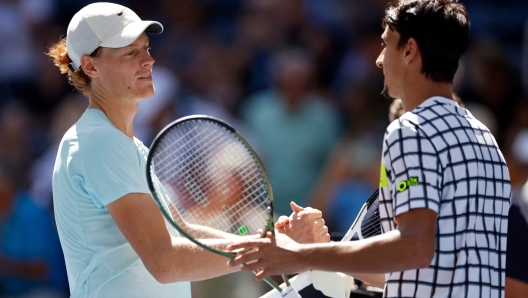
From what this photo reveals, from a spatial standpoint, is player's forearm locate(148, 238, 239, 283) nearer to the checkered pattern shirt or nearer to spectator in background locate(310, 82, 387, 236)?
the checkered pattern shirt

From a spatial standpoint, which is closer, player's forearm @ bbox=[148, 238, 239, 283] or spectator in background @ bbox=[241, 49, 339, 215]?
player's forearm @ bbox=[148, 238, 239, 283]

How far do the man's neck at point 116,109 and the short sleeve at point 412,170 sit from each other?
4.01 ft

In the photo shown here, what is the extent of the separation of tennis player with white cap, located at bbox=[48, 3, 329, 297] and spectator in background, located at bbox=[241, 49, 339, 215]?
368 centimetres

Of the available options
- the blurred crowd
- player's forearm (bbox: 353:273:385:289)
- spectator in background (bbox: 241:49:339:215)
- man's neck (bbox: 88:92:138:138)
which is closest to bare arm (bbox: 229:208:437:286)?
player's forearm (bbox: 353:273:385:289)

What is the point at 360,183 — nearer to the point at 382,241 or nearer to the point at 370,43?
the point at 370,43

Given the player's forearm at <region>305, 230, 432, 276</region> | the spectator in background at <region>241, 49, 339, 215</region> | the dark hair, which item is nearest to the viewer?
the player's forearm at <region>305, 230, 432, 276</region>

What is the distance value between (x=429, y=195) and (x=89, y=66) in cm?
157

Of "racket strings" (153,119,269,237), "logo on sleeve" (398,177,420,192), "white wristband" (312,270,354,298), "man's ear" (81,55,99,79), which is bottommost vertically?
"white wristband" (312,270,354,298)

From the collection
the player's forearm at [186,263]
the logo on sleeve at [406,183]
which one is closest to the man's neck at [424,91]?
the logo on sleeve at [406,183]

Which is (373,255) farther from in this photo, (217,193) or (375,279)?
(217,193)

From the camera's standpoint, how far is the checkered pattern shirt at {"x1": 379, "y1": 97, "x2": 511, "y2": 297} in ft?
7.46

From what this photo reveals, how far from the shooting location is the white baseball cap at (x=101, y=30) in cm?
310

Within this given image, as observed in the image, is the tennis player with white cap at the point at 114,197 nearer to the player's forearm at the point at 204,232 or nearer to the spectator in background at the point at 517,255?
the player's forearm at the point at 204,232

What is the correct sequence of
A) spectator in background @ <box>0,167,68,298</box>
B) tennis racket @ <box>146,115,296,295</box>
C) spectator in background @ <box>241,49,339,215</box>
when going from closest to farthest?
tennis racket @ <box>146,115,296,295</box>, spectator in background @ <box>0,167,68,298</box>, spectator in background @ <box>241,49,339,215</box>
